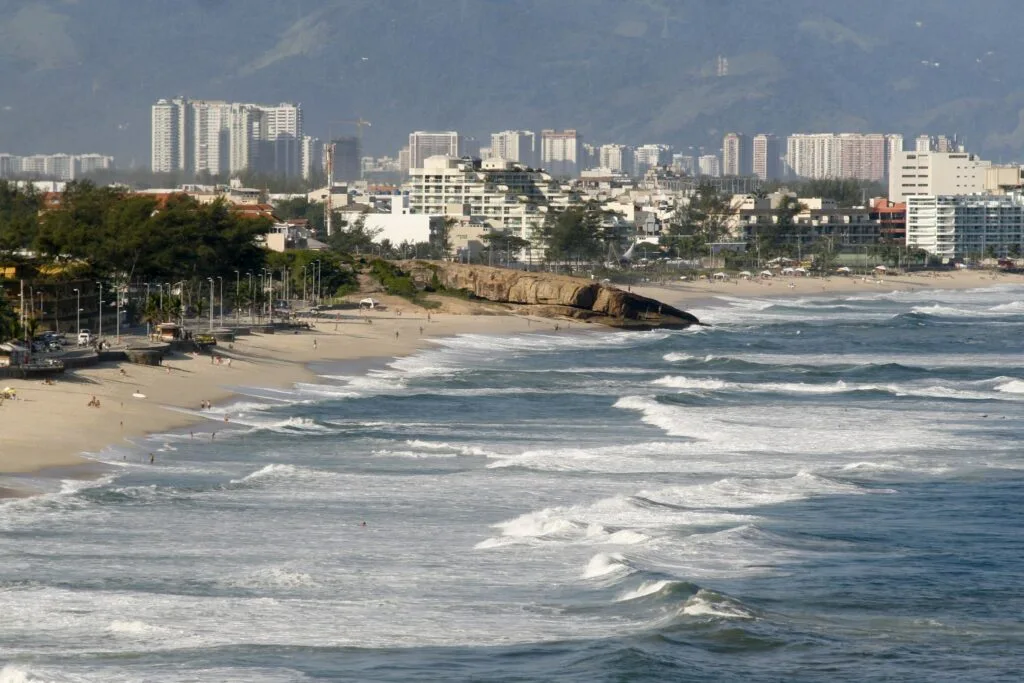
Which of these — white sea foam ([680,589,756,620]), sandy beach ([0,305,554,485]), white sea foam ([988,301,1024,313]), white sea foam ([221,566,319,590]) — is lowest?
white sea foam ([680,589,756,620])

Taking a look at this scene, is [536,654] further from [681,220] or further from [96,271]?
[681,220]

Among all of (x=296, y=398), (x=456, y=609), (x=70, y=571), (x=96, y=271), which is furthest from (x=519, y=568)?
(x=96, y=271)

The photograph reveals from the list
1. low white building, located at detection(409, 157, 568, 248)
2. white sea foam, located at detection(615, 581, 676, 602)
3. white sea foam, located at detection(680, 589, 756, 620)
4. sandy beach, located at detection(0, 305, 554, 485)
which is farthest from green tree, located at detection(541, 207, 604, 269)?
white sea foam, located at detection(680, 589, 756, 620)

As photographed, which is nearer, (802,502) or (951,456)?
(802,502)

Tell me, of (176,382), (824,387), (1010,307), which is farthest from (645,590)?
(1010,307)

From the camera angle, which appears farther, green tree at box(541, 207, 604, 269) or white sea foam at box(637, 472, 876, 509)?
green tree at box(541, 207, 604, 269)

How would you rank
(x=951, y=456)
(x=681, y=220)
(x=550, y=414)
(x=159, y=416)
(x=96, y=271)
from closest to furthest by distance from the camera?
(x=951, y=456) < (x=159, y=416) < (x=550, y=414) < (x=96, y=271) < (x=681, y=220)

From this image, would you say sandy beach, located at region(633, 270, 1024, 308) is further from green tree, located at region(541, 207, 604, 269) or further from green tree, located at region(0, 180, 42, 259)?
green tree, located at region(0, 180, 42, 259)
